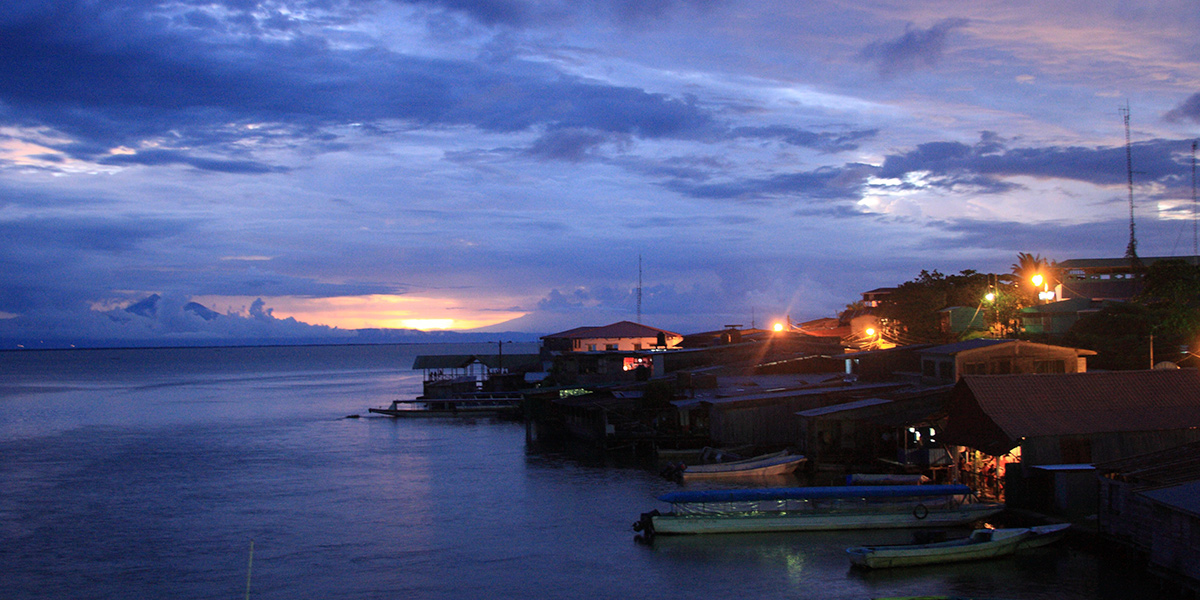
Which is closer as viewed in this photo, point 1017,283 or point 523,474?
point 523,474

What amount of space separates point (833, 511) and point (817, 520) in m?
0.63

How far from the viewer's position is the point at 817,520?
1058 inches

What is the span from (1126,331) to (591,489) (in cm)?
3276

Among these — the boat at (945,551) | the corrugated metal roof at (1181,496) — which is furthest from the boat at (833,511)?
the corrugated metal roof at (1181,496)

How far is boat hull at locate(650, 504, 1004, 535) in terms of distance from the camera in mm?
26359

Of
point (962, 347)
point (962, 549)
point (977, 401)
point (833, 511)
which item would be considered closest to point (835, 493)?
point (833, 511)

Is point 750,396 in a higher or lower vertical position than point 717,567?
higher

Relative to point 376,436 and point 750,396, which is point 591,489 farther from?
point 376,436

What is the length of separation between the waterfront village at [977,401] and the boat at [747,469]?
658mm

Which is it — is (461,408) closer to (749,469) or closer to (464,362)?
(464,362)

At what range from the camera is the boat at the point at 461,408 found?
74688mm

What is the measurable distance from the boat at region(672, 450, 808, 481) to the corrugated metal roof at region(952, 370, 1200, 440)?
8.96 metres

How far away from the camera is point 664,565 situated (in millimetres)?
24547

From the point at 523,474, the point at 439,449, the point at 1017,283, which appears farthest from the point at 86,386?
the point at 1017,283
